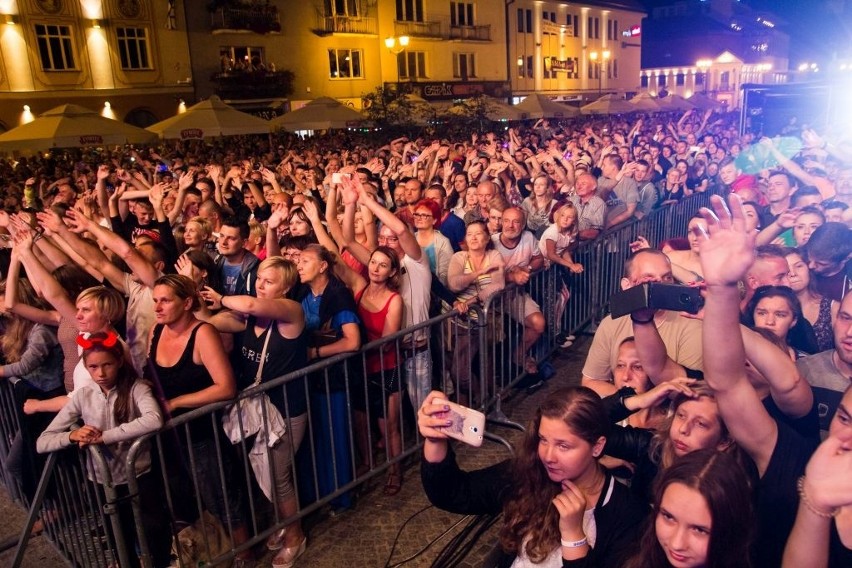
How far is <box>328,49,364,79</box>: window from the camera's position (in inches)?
1438

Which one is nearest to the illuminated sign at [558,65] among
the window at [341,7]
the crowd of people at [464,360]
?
the window at [341,7]

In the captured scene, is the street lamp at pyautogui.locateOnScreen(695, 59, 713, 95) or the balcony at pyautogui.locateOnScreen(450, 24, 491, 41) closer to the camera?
the balcony at pyautogui.locateOnScreen(450, 24, 491, 41)

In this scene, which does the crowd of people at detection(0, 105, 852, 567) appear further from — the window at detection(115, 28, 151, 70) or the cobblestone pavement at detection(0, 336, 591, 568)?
the window at detection(115, 28, 151, 70)

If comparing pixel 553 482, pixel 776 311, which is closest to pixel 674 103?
pixel 776 311

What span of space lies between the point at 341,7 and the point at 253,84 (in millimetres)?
7845

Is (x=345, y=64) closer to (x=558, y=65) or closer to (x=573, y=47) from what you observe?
(x=558, y=65)

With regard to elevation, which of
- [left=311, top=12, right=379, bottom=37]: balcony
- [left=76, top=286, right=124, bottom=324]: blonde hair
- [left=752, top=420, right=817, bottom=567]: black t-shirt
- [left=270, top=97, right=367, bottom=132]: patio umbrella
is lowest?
[left=752, top=420, right=817, bottom=567]: black t-shirt

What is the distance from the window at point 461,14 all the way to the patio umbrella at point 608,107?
17.2 meters

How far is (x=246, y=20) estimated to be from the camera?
32.7 meters

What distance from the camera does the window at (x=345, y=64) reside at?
3653cm

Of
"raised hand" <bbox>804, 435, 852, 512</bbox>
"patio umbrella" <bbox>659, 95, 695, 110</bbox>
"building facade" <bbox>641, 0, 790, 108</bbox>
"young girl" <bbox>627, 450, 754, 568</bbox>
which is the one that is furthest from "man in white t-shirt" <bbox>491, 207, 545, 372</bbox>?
"building facade" <bbox>641, 0, 790, 108</bbox>

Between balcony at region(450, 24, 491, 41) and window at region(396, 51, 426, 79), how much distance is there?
3.05m

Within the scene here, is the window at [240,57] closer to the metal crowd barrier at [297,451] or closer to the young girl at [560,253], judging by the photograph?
the young girl at [560,253]

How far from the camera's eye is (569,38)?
5219 cm
